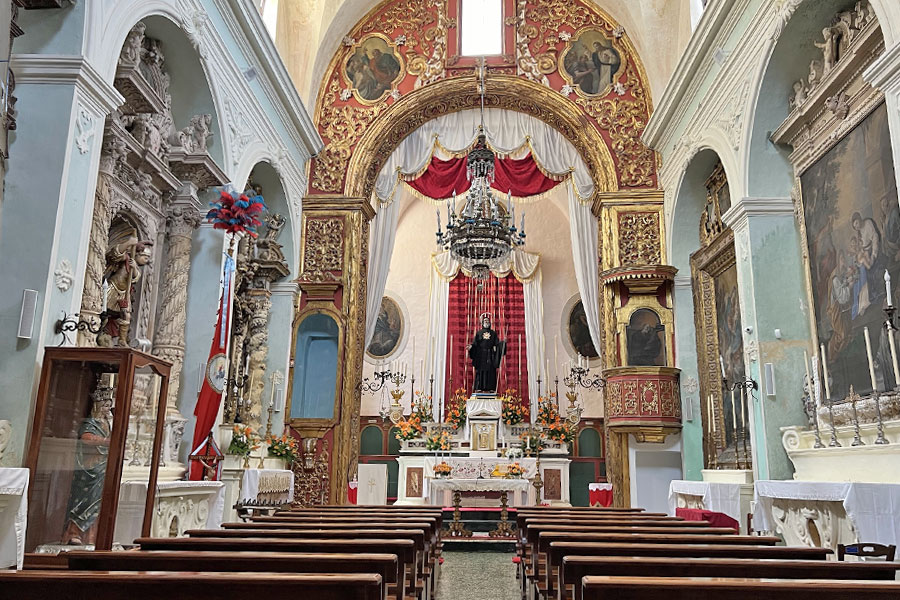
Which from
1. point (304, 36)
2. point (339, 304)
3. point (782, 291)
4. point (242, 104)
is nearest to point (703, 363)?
point (782, 291)

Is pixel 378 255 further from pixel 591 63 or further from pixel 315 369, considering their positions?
pixel 591 63

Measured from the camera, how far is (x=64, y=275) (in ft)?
18.7

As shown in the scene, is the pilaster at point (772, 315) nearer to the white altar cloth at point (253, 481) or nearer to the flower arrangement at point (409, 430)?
the white altar cloth at point (253, 481)

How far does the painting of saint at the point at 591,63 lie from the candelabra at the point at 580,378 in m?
6.42

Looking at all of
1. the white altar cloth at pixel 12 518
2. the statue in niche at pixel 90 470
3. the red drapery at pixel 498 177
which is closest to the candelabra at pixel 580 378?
the red drapery at pixel 498 177

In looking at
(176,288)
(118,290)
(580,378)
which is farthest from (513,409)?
(118,290)

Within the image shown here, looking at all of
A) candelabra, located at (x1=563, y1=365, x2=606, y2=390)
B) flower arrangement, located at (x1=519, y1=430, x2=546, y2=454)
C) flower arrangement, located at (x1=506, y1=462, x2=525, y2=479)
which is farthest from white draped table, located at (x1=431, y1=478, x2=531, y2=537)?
candelabra, located at (x1=563, y1=365, x2=606, y2=390)

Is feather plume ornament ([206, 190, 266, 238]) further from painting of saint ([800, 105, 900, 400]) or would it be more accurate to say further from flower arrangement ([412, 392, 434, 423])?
flower arrangement ([412, 392, 434, 423])

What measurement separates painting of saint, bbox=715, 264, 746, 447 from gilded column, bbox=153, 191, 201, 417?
7269 millimetres

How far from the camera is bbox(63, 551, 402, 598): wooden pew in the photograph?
8.87 ft

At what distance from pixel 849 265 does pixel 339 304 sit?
8431 millimetres

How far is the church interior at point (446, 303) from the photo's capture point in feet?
16.2

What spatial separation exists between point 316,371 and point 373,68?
20.4 ft

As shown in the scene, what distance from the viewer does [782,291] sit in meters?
8.64
